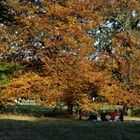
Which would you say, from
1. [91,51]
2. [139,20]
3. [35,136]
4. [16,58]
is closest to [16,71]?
[16,58]

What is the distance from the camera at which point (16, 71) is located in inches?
1494

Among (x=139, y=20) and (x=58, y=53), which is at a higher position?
(x=139, y=20)

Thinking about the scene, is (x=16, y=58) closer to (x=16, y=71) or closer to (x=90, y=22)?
(x=16, y=71)

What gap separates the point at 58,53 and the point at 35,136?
82.8ft

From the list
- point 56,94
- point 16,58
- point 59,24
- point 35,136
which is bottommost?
point 35,136

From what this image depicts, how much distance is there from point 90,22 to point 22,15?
6182 millimetres

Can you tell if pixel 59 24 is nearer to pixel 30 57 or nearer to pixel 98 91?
pixel 30 57

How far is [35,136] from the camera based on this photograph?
1383 cm

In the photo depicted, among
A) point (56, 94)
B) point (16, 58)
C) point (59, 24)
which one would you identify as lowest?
point (56, 94)

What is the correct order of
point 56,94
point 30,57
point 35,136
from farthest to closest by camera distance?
point 30,57, point 56,94, point 35,136

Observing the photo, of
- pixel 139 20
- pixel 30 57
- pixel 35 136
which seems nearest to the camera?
pixel 35 136

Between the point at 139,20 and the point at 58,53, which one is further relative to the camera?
the point at 139,20

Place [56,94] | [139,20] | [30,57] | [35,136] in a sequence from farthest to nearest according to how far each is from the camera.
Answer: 1. [139,20]
2. [30,57]
3. [56,94]
4. [35,136]

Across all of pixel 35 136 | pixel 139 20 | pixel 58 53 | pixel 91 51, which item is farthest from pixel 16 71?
pixel 35 136
